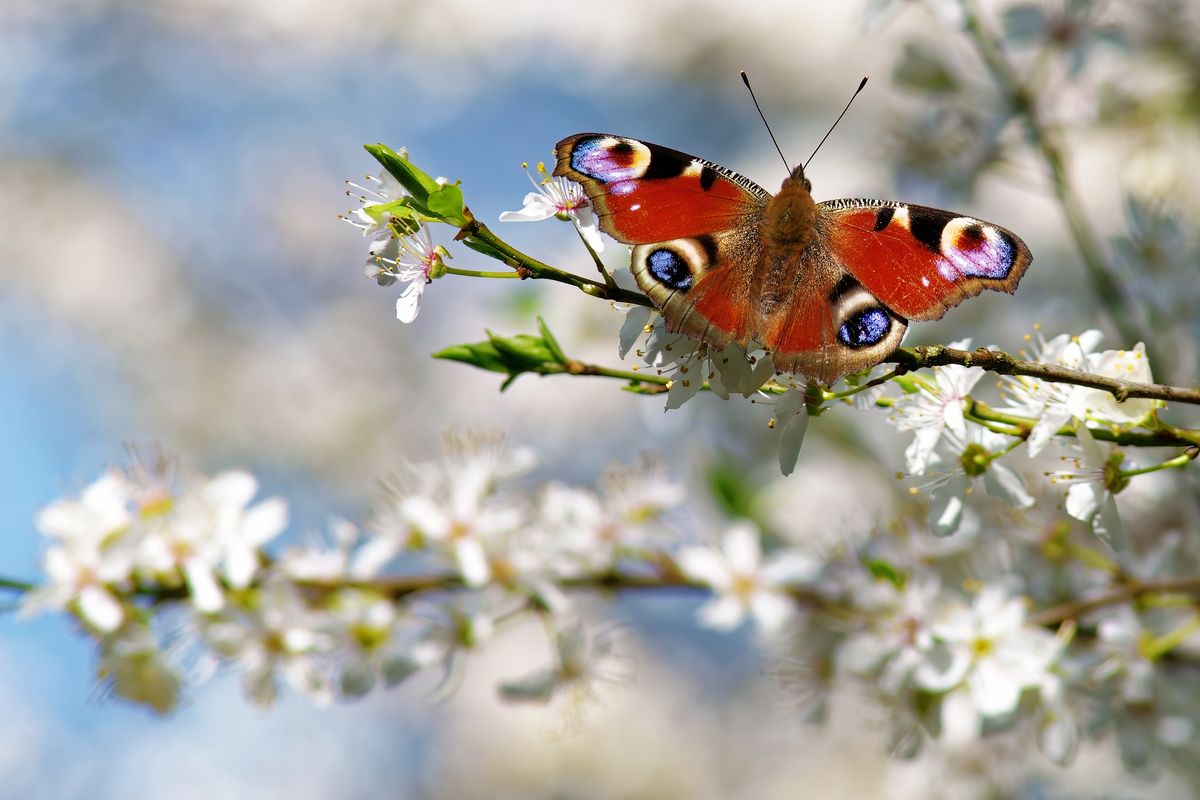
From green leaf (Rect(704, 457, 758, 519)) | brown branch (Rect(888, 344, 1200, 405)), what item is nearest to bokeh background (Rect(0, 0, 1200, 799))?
green leaf (Rect(704, 457, 758, 519))

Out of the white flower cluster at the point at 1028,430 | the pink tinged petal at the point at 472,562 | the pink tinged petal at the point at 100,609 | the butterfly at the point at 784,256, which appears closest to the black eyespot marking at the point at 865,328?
the butterfly at the point at 784,256

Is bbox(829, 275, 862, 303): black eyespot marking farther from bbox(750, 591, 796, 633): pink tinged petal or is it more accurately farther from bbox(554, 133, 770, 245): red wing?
bbox(750, 591, 796, 633): pink tinged petal

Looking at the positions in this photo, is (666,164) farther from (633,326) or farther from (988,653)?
(988,653)

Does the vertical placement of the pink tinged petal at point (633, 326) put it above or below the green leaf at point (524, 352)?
above

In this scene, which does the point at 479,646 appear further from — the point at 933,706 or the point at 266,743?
the point at 266,743

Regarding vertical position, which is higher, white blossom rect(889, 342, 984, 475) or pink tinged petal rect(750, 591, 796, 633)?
white blossom rect(889, 342, 984, 475)

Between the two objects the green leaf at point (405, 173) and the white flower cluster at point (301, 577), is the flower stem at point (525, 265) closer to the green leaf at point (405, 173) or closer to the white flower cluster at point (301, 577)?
the green leaf at point (405, 173)
